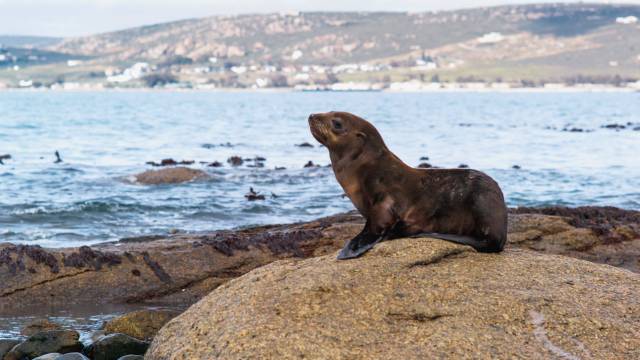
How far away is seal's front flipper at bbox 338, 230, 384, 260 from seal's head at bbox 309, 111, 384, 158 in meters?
0.84

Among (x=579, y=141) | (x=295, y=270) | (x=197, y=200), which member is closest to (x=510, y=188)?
(x=197, y=200)

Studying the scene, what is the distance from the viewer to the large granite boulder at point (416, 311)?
5.93 metres

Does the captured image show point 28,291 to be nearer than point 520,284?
No

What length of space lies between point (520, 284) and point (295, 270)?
1714 mm

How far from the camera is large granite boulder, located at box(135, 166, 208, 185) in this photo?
87.3ft

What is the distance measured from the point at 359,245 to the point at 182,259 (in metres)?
4.15

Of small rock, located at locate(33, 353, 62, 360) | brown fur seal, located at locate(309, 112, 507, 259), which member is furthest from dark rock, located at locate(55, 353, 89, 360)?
brown fur seal, located at locate(309, 112, 507, 259)

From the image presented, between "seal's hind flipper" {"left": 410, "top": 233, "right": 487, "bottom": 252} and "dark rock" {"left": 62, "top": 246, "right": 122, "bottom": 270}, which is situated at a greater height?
"seal's hind flipper" {"left": 410, "top": 233, "right": 487, "bottom": 252}

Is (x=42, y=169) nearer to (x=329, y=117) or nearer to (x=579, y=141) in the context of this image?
(x=329, y=117)

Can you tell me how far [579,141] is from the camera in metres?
52.7

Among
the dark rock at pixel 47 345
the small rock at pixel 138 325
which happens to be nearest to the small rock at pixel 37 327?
the small rock at pixel 138 325

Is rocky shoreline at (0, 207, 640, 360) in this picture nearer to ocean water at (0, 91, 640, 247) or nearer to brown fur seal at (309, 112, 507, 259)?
brown fur seal at (309, 112, 507, 259)

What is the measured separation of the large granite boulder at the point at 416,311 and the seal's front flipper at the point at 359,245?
74 mm

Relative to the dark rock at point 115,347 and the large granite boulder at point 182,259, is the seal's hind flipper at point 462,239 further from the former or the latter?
the large granite boulder at point 182,259
